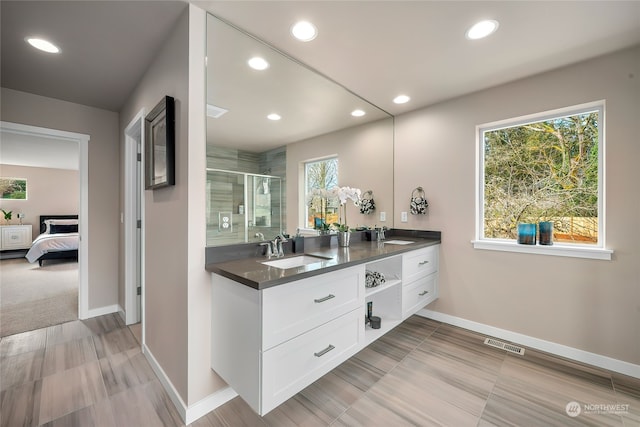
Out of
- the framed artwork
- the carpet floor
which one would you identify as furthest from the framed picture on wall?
the framed artwork

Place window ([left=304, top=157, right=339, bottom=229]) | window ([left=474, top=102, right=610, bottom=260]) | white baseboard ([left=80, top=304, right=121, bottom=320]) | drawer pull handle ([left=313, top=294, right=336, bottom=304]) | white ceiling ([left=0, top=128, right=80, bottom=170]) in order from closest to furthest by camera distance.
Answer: drawer pull handle ([left=313, top=294, right=336, bottom=304]), window ([left=474, top=102, right=610, bottom=260]), window ([left=304, top=157, right=339, bottom=229]), white baseboard ([left=80, top=304, right=121, bottom=320]), white ceiling ([left=0, top=128, right=80, bottom=170])

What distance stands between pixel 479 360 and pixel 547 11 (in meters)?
2.44

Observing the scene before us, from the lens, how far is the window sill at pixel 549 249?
2016mm

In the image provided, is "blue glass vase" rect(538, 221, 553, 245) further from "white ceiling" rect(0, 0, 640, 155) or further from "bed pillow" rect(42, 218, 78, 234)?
"bed pillow" rect(42, 218, 78, 234)

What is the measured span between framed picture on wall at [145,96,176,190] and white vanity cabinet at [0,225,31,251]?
771cm

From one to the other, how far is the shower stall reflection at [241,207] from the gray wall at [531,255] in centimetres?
174

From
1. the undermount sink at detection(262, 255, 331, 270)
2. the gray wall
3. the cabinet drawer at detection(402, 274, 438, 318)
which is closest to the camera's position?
the undermount sink at detection(262, 255, 331, 270)

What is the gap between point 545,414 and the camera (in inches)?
62.1

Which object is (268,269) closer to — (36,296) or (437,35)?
(437,35)

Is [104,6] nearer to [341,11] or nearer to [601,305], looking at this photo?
[341,11]

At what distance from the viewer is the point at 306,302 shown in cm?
140

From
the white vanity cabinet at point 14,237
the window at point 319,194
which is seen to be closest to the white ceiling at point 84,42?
the window at point 319,194

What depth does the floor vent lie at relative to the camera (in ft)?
7.43

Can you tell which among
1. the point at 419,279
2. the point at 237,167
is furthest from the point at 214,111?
the point at 419,279
